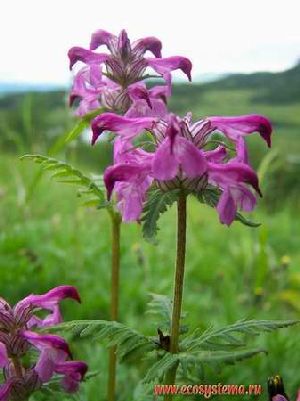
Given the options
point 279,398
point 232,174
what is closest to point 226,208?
point 232,174

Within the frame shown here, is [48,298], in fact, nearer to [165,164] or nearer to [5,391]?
[5,391]

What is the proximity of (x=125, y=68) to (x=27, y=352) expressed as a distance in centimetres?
50

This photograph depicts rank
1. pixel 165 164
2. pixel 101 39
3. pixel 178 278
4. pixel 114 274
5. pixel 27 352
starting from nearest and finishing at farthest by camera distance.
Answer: pixel 165 164 → pixel 178 278 → pixel 27 352 → pixel 101 39 → pixel 114 274

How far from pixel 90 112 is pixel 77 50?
4.8 inches

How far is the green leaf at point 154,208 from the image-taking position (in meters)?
0.77

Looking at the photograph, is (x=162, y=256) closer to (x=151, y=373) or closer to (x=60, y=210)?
(x=60, y=210)

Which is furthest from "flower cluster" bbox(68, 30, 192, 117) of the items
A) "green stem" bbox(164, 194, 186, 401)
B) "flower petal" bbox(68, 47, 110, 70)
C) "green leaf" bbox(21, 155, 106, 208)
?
"green stem" bbox(164, 194, 186, 401)

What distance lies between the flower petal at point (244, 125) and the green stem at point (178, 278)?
11 centimetres

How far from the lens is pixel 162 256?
284cm

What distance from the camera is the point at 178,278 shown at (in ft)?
2.76

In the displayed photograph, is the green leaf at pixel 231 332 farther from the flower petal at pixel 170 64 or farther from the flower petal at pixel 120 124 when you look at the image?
the flower petal at pixel 170 64

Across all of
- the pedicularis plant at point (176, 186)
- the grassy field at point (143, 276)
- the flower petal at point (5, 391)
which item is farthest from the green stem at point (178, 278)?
the grassy field at point (143, 276)

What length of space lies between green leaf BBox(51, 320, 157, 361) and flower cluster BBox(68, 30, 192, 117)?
37 cm

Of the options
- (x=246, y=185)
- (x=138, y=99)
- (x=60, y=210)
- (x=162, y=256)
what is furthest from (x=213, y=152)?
(x=60, y=210)
